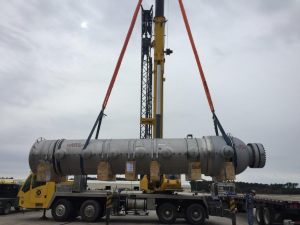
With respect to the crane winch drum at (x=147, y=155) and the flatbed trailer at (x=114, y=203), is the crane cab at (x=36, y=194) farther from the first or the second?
the crane winch drum at (x=147, y=155)

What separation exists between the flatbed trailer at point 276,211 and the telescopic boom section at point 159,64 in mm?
7169

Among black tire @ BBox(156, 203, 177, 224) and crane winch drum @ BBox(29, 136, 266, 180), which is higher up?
crane winch drum @ BBox(29, 136, 266, 180)

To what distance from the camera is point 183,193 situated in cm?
1994

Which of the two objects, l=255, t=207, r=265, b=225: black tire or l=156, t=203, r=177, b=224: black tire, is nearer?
l=255, t=207, r=265, b=225: black tire

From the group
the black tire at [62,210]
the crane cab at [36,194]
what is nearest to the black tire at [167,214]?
the black tire at [62,210]

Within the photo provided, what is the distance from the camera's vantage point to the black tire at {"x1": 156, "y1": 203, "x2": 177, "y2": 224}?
730 inches

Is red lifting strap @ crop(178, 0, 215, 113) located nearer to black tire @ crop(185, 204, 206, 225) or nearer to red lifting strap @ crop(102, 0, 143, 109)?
red lifting strap @ crop(102, 0, 143, 109)

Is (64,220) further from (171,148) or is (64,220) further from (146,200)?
(171,148)

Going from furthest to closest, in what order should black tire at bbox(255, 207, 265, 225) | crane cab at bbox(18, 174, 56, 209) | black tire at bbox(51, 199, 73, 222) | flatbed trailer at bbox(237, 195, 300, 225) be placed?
crane cab at bbox(18, 174, 56, 209), black tire at bbox(51, 199, 73, 222), black tire at bbox(255, 207, 265, 225), flatbed trailer at bbox(237, 195, 300, 225)

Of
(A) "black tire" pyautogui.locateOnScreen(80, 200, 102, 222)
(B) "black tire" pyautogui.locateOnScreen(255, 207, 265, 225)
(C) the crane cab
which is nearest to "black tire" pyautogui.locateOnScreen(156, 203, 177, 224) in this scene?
(A) "black tire" pyautogui.locateOnScreen(80, 200, 102, 222)

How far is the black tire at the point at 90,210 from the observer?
18750mm

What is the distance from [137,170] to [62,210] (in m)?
4.33

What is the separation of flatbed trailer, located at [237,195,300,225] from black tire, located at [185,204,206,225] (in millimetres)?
2567

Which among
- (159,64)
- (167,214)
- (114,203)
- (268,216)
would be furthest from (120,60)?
(268,216)
